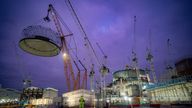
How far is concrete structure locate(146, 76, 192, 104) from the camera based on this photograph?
36.0 metres

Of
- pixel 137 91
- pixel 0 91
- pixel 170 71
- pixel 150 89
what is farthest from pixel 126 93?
pixel 0 91

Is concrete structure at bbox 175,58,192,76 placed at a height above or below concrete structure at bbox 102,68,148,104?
above

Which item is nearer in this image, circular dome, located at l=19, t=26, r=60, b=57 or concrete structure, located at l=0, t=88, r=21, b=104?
circular dome, located at l=19, t=26, r=60, b=57

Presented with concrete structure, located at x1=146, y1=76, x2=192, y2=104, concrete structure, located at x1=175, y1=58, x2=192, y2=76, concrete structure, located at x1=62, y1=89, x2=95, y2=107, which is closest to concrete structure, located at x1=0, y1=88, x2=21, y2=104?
concrete structure, located at x1=62, y1=89, x2=95, y2=107

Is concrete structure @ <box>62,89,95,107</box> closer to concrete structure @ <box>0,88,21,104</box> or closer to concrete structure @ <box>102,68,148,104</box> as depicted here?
concrete structure @ <box>102,68,148,104</box>

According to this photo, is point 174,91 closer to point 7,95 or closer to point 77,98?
point 77,98

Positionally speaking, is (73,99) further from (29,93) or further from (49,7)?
(29,93)

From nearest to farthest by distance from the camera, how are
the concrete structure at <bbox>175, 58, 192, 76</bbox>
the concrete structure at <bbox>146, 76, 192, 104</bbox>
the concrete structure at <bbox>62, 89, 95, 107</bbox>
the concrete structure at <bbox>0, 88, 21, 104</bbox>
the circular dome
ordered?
1. the circular dome
2. the concrete structure at <bbox>62, 89, 95, 107</bbox>
3. the concrete structure at <bbox>146, 76, 192, 104</bbox>
4. the concrete structure at <bbox>175, 58, 192, 76</bbox>
5. the concrete structure at <bbox>0, 88, 21, 104</bbox>

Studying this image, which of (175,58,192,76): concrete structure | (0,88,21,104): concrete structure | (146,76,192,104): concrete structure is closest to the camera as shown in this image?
(146,76,192,104): concrete structure

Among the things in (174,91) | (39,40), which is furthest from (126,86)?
(39,40)

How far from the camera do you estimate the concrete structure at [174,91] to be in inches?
1419

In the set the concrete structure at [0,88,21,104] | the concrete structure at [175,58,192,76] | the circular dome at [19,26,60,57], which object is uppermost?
the concrete structure at [175,58,192,76]

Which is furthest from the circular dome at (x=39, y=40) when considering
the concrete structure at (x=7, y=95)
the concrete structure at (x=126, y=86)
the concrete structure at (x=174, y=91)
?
the concrete structure at (x=7, y=95)

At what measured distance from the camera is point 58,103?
90.0 ft
